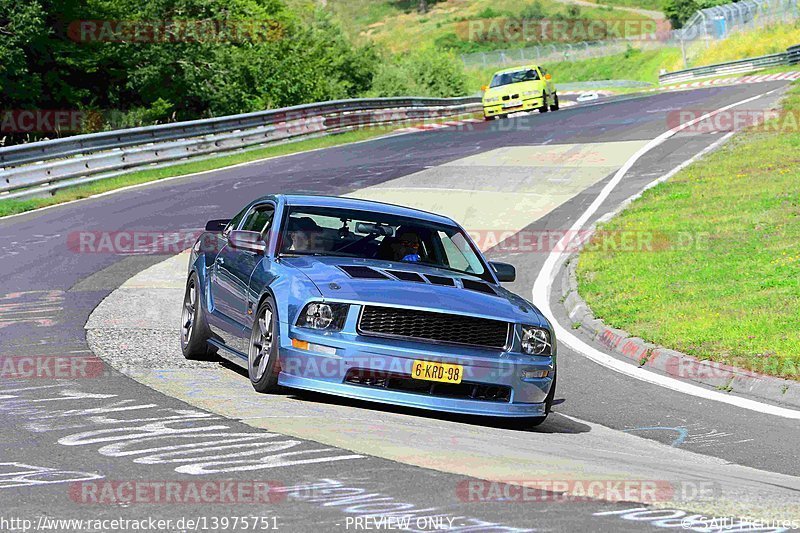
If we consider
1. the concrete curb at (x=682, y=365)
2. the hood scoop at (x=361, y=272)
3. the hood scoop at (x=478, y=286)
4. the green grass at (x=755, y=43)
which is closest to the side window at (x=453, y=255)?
the hood scoop at (x=478, y=286)

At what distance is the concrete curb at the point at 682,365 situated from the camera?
10234mm

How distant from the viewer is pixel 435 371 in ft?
26.9

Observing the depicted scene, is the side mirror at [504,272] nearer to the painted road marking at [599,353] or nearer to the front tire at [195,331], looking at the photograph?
the painted road marking at [599,353]

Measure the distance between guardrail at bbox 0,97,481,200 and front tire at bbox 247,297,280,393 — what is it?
16.6 m

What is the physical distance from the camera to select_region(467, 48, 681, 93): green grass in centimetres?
9556

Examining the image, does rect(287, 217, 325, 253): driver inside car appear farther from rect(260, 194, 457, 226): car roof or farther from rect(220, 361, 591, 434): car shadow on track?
rect(220, 361, 591, 434): car shadow on track

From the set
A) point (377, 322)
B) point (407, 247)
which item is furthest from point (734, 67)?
point (377, 322)

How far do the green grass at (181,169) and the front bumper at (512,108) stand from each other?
3.38 metres

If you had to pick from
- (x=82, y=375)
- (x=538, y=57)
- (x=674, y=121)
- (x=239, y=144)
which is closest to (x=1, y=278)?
(x=82, y=375)

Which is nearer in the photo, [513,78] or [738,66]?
[513,78]

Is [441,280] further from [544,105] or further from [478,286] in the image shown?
[544,105]

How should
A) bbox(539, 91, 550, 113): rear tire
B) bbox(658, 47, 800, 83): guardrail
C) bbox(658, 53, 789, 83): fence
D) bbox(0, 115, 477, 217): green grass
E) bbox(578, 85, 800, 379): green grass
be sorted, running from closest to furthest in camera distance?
bbox(578, 85, 800, 379): green grass
bbox(0, 115, 477, 217): green grass
bbox(539, 91, 550, 113): rear tire
bbox(658, 47, 800, 83): guardrail
bbox(658, 53, 789, 83): fence

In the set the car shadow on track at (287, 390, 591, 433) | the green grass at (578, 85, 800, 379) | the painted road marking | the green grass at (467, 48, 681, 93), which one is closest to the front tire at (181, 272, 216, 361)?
the car shadow on track at (287, 390, 591, 433)

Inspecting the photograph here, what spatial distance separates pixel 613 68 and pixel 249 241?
9536 cm
